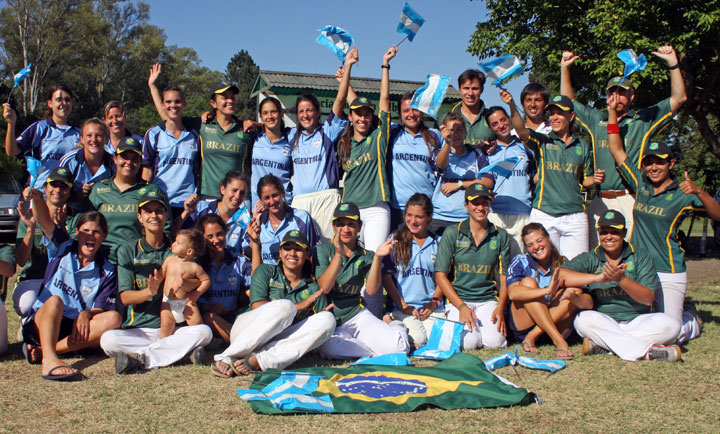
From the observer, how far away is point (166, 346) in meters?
5.43

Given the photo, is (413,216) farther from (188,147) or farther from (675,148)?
(675,148)

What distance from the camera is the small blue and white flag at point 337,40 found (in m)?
7.32

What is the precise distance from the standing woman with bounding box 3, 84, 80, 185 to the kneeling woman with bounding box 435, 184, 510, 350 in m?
4.54

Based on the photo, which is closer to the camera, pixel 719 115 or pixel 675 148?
pixel 719 115

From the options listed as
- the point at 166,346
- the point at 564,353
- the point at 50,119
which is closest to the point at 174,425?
the point at 166,346

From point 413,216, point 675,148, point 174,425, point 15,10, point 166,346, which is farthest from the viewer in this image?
point 15,10

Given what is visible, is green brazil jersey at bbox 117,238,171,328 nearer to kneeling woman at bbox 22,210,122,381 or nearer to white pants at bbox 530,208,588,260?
kneeling woman at bbox 22,210,122,381

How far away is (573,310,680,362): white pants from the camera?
5609 mm

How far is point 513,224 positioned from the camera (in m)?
7.03

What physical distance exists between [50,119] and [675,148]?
30240 mm

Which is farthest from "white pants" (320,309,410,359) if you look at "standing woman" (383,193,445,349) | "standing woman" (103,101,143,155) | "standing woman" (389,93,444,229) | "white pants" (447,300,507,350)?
"standing woman" (103,101,143,155)

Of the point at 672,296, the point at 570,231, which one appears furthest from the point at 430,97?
the point at 672,296

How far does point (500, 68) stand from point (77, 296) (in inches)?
200

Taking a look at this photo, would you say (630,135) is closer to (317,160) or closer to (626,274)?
(626,274)
